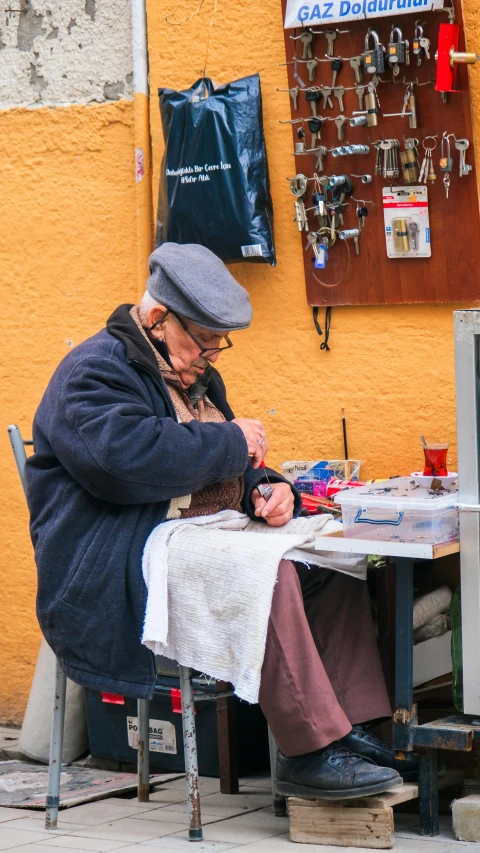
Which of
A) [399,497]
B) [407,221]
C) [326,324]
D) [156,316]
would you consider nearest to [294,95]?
[407,221]

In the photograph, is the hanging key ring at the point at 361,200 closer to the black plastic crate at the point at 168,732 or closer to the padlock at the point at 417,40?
the padlock at the point at 417,40

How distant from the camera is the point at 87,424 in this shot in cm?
327

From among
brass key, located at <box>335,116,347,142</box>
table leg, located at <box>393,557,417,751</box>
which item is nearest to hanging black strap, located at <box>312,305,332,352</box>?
brass key, located at <box>335,116,347,142</box>

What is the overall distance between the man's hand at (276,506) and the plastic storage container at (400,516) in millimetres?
287

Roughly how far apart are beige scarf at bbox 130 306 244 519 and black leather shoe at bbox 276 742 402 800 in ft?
2.48

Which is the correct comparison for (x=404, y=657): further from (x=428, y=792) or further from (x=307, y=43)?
(x=307, y=43)

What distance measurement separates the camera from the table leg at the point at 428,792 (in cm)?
333

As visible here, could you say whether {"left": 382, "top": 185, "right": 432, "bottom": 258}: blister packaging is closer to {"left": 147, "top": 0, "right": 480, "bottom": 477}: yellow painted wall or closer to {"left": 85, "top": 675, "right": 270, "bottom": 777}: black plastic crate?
{"left": 147, "top": 0, "right": 480, "bottom": 477}: yellow painted wall

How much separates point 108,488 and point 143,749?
3.37 feet

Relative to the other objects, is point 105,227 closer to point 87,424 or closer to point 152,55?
point 152,55

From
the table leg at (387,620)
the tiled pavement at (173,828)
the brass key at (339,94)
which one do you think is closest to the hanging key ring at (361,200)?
the brass key at (339,94)

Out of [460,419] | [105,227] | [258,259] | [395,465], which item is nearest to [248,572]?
[460,419]

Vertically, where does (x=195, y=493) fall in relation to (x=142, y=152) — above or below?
below

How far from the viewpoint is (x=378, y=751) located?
11.2 feet
